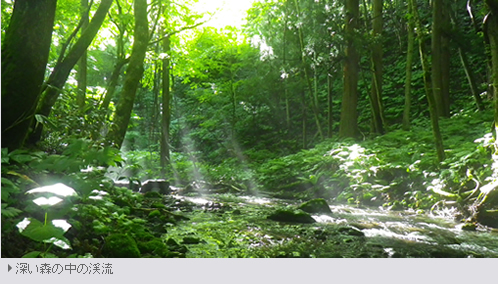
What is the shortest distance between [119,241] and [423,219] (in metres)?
4.20

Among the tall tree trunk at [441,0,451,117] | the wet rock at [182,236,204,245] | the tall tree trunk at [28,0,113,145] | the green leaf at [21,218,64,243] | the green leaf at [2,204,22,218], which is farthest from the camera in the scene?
the tall tree trunk at [441,0,451,117]

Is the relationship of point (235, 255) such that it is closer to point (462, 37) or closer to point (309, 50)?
point (309, 50)

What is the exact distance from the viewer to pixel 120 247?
8.47ft

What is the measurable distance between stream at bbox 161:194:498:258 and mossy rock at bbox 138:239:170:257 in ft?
0.80

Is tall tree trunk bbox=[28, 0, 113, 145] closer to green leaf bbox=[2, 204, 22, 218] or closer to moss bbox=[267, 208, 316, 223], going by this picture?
green leaf bbox=[2, 204, 22, 218]

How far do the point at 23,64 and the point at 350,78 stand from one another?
9185 millimetres

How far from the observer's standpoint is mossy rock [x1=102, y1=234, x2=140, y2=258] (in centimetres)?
255

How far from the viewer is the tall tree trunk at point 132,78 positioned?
5543 millimetres

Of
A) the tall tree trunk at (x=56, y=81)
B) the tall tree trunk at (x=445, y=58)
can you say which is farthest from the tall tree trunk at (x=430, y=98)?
the tall tree trunk at (x=56, y=81)

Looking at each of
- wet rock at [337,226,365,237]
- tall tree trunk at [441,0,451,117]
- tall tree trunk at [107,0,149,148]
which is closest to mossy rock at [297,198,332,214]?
wet rock at [337,226,365,237]

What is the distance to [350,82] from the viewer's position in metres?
10.6

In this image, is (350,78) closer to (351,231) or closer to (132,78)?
(132,78)

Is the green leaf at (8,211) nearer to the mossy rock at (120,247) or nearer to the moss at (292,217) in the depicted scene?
the mossy rock at (120,247)

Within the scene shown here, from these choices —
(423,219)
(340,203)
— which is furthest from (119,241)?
(340,203)
